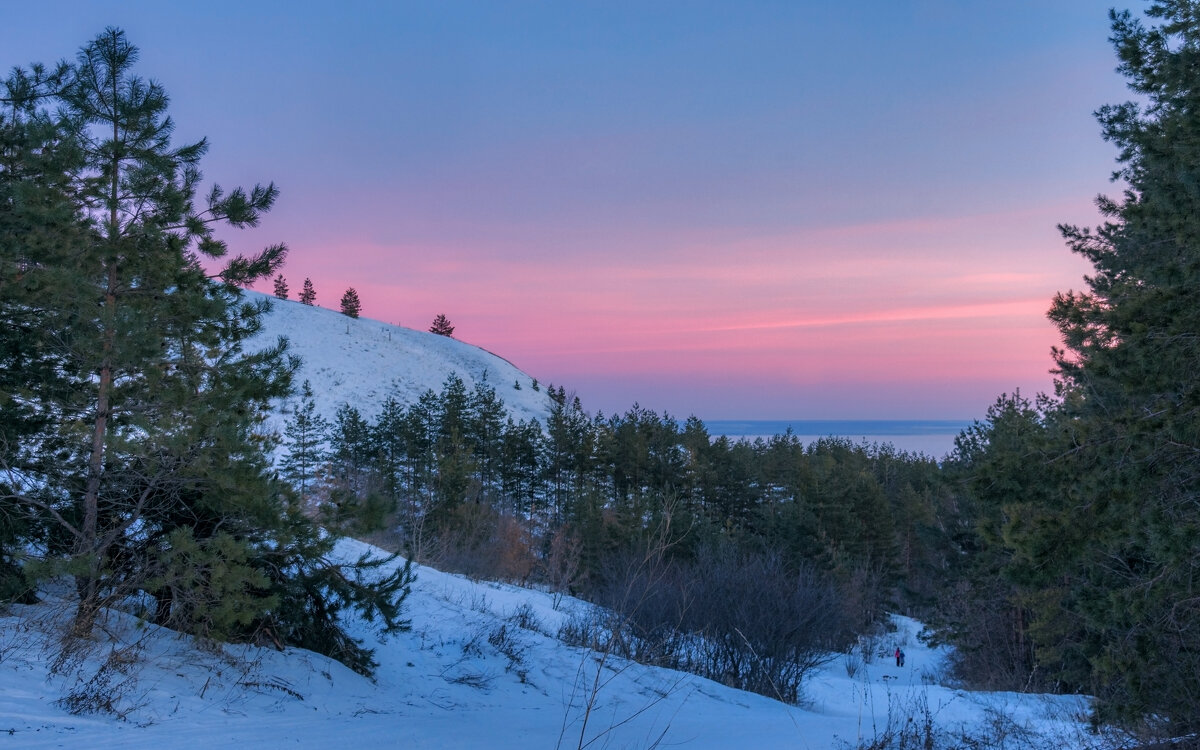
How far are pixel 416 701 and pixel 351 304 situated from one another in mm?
89369

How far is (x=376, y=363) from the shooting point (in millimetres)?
76250

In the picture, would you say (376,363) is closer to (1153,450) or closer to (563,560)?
(563,560)

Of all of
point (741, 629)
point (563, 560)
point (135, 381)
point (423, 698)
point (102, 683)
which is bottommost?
point (563, 560)

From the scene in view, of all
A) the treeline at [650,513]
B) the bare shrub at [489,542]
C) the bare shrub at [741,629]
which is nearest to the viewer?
the bare shrub at [741,629]

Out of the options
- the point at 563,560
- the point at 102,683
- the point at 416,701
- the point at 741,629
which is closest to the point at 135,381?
the point at 102,683

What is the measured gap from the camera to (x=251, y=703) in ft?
22.0

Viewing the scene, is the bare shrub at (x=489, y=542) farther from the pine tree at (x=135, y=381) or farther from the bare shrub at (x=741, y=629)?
the pine tree at (x=135, y=381)

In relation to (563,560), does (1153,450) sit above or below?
above

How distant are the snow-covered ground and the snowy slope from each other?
2160 inches

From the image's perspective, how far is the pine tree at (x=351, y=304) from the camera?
90.6 meters

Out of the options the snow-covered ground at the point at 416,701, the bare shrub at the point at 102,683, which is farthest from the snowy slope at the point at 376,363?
the bare shrub at the point at 102,683

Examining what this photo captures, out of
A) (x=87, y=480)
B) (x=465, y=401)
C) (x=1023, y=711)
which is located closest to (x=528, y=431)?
(x=465, y=401)

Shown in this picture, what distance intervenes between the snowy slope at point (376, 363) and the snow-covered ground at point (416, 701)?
A: 5487cm

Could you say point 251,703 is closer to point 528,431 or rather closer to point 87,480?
point 87,480
